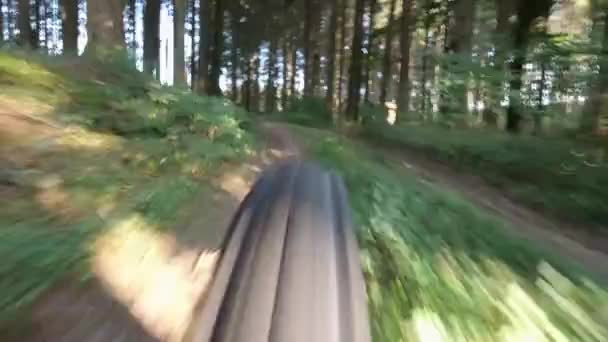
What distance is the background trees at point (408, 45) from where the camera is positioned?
35.8 feet

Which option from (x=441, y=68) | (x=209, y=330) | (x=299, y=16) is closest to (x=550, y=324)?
(x=209, y=330)

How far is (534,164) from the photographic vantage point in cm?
1227

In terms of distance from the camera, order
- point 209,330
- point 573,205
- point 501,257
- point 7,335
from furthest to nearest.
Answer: point 573,205, point 501,257, point 209,330, point 7,335

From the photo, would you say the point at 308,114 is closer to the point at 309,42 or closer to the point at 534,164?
the point at 309,42

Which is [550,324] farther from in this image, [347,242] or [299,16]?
[299,16]

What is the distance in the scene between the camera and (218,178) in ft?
22.5

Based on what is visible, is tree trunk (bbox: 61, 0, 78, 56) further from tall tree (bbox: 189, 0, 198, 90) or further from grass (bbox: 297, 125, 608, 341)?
tall tree (bbox: 189, 0, 198, 90)

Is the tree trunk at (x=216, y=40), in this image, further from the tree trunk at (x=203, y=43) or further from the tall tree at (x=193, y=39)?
the tall tree at (x=193, y=39)

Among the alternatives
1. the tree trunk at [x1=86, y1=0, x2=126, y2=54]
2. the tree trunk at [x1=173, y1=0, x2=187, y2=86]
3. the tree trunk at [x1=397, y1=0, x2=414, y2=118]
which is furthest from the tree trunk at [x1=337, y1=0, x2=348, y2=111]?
the tree trunk at [x1=86, y1=0, x2=126, y2=54]

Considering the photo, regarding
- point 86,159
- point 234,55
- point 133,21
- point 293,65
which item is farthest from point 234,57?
point 86,159

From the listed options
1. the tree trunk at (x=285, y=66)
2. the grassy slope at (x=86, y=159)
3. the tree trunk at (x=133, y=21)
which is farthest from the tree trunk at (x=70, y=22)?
the tree trunk at (x=285, y=66)

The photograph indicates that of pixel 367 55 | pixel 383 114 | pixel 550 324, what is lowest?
pixel 550 324

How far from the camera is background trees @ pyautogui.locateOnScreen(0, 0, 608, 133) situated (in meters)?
10.9

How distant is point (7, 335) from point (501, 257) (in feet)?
14.3
